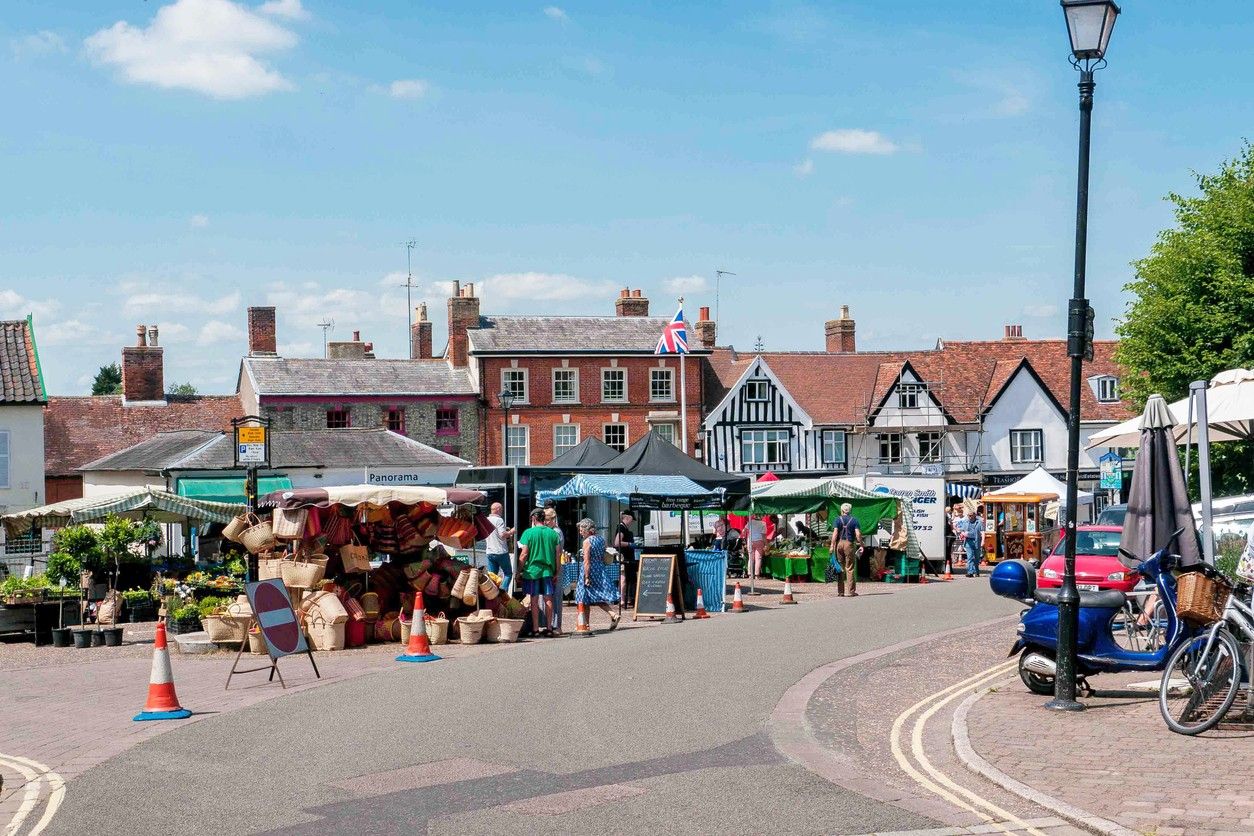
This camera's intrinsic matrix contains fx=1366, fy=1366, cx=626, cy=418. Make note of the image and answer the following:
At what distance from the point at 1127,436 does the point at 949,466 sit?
156 ft

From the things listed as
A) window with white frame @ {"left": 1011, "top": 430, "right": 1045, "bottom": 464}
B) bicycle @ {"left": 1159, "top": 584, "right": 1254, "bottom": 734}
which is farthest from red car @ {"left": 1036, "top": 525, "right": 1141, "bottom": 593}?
window with white frame @ {"left": 1011, "top": 430, "right": 1045, "bottom": 464}

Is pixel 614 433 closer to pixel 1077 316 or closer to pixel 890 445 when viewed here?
pixel 890 445

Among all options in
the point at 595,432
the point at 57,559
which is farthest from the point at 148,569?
the point at 595,432

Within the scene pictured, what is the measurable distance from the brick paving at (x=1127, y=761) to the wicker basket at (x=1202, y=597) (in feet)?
2.82

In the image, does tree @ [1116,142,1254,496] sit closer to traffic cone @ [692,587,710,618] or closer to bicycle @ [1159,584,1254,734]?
traffic cone @ [692,587,710,618]

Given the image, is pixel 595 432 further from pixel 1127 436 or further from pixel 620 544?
pixel 1127 436

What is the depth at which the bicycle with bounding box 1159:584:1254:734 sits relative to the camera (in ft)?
31.5

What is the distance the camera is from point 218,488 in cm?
3959

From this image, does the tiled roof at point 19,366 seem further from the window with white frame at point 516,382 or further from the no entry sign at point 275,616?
the no entry sign at point 275,616

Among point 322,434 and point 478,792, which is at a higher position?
point 322,434

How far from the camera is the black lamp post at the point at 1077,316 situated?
11.0 meters

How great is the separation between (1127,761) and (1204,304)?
91.6 ft

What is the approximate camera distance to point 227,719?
39.5 ft

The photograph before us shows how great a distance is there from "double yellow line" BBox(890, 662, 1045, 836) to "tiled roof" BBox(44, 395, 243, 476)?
4830cm
